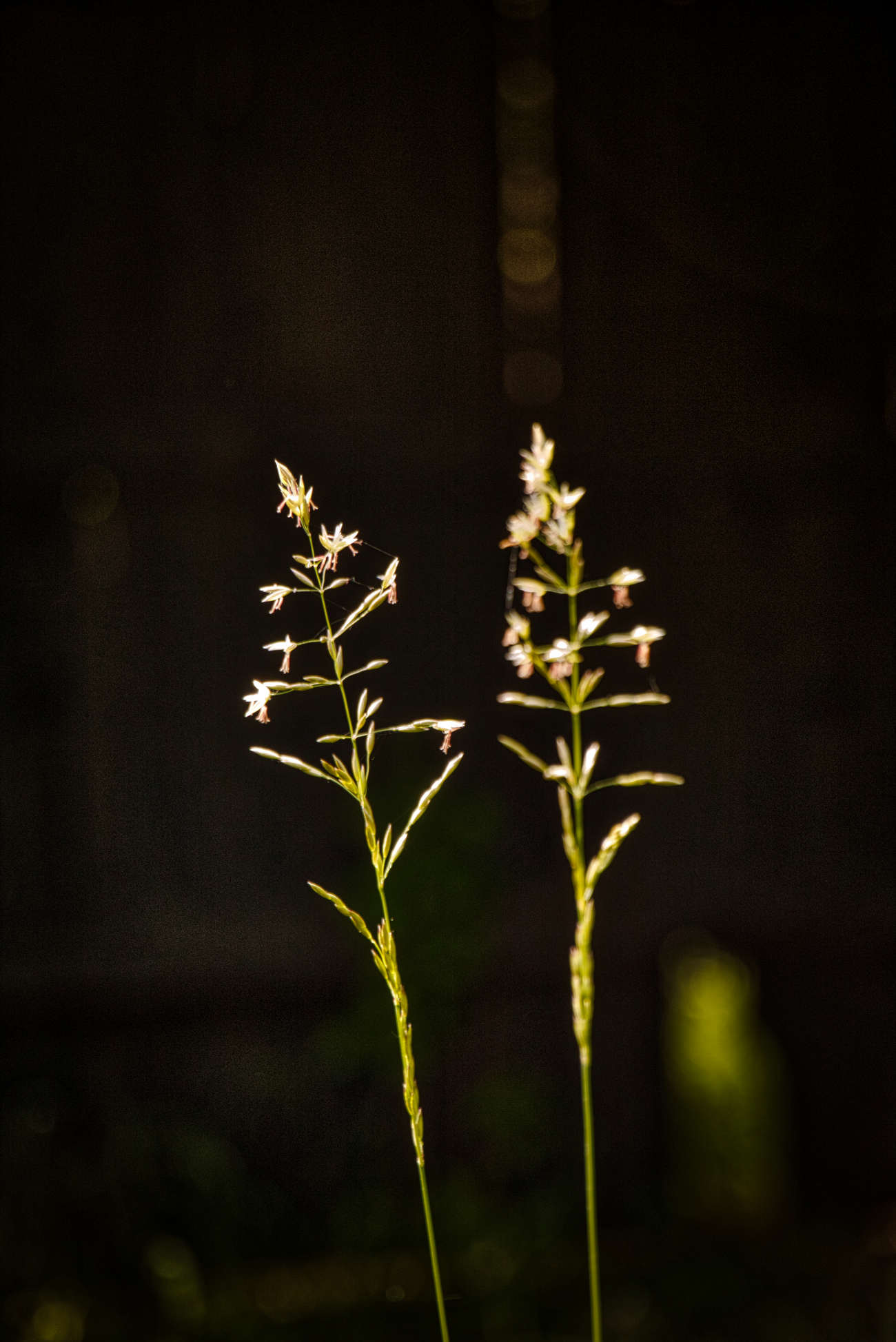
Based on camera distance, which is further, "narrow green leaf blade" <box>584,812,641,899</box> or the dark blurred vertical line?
the dark blurred vertical line

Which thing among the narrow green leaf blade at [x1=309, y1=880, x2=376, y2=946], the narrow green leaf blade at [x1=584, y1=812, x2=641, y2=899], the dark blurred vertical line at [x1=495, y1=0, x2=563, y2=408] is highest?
the dark blurred vertical line at [x1=495, y1=0, x2=563, y2=408]

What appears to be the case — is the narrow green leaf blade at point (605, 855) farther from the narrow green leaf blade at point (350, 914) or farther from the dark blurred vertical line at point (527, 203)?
the dark blurred vertical line at point (527, 203)

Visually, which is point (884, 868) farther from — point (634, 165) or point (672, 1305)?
point (634, 165)

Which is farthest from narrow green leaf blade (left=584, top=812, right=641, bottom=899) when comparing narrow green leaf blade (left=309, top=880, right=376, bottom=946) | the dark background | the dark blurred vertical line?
the dark blurred vertical line

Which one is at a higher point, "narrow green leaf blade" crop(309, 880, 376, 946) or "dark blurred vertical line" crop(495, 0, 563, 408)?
"dark blurred vertical line" crop(495, 0, 563, 408)

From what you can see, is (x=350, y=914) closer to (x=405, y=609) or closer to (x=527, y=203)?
(x=405, y=609)

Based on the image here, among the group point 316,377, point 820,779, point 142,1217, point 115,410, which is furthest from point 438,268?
point 142,1217

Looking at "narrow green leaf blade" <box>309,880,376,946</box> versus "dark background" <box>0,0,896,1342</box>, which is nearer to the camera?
"narrow green leaf blade" <box>309,880,376,946</box>

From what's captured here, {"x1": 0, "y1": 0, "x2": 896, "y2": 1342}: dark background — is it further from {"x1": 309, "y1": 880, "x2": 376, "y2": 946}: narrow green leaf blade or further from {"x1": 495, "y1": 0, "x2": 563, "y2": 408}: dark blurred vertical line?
{"x1": 309, "y1": 880, "x2": 376, "y2": 946}: narrow green leaf blade
